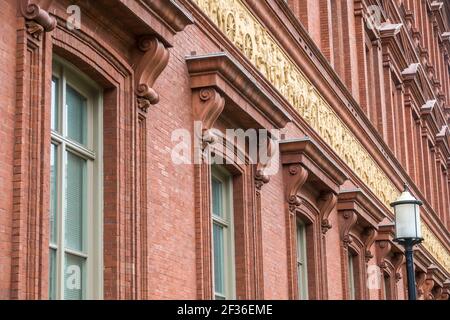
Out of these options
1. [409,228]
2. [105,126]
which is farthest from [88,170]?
[409,228]

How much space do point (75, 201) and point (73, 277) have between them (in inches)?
28.2

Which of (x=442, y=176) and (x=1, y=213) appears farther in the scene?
(x=442, y=176)

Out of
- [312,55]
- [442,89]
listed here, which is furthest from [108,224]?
[442,89]

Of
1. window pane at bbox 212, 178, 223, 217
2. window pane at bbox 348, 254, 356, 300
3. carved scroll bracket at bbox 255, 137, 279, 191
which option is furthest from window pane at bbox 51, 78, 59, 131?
window pane at bbox 348, 254, 356, 300

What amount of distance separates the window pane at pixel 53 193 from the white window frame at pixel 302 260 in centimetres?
884

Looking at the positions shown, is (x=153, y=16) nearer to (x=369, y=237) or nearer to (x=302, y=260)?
(x=302, y=260)

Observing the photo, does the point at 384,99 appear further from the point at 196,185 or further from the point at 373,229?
the point at 196,185

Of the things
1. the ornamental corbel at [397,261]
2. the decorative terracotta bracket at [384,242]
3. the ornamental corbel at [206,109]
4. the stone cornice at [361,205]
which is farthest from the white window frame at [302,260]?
the ornamental corbel at [397,261]

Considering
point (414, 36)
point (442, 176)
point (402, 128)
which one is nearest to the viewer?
point (402, 128)

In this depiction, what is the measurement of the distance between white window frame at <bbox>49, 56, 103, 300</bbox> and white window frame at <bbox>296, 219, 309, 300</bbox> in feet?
26.8

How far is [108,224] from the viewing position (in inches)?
411

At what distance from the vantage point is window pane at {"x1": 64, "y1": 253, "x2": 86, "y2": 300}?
9913 millimetres

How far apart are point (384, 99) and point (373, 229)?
615 centimetres
